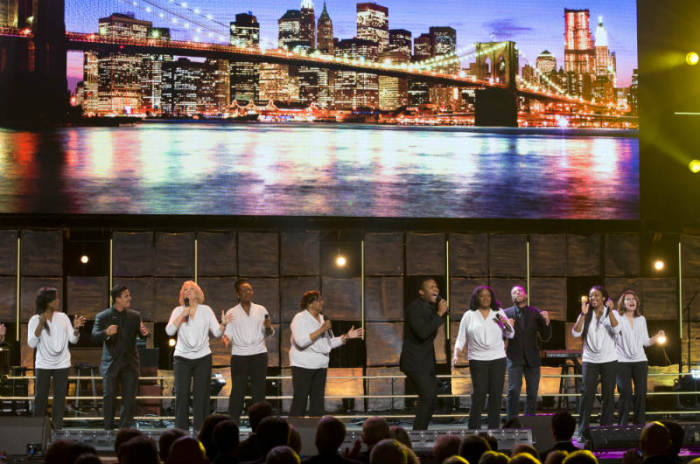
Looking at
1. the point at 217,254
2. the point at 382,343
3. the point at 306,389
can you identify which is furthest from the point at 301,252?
the point at 306,389

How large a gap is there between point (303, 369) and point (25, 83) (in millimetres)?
5030

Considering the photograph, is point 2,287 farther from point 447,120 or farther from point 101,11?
point 447,120

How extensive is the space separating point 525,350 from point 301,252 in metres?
3.42

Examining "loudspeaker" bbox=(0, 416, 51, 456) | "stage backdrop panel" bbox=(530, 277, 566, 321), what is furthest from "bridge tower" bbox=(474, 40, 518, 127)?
"loudspeaker" bbox=(0, 416, 51, 456)

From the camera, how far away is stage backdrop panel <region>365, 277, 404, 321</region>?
11.0 metres

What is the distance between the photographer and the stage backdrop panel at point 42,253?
34.9ft

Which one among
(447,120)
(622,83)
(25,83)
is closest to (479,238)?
(447,120)

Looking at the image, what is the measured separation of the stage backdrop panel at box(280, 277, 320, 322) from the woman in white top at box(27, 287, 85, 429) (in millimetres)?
3316

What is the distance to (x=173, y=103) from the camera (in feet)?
35.4

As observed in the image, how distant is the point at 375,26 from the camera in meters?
10.9

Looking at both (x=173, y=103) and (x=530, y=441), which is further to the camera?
(x=173, y=103)

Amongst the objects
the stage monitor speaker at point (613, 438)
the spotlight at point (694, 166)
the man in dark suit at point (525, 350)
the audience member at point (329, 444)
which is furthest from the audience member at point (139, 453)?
the spotlight at point (694, 166)

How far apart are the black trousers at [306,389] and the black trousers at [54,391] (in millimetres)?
1997

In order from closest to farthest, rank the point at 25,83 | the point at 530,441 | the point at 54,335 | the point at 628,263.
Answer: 1. the point at 530,441
2. the point at 54,335
3. the point at 25,83
4. the point at 628,263
